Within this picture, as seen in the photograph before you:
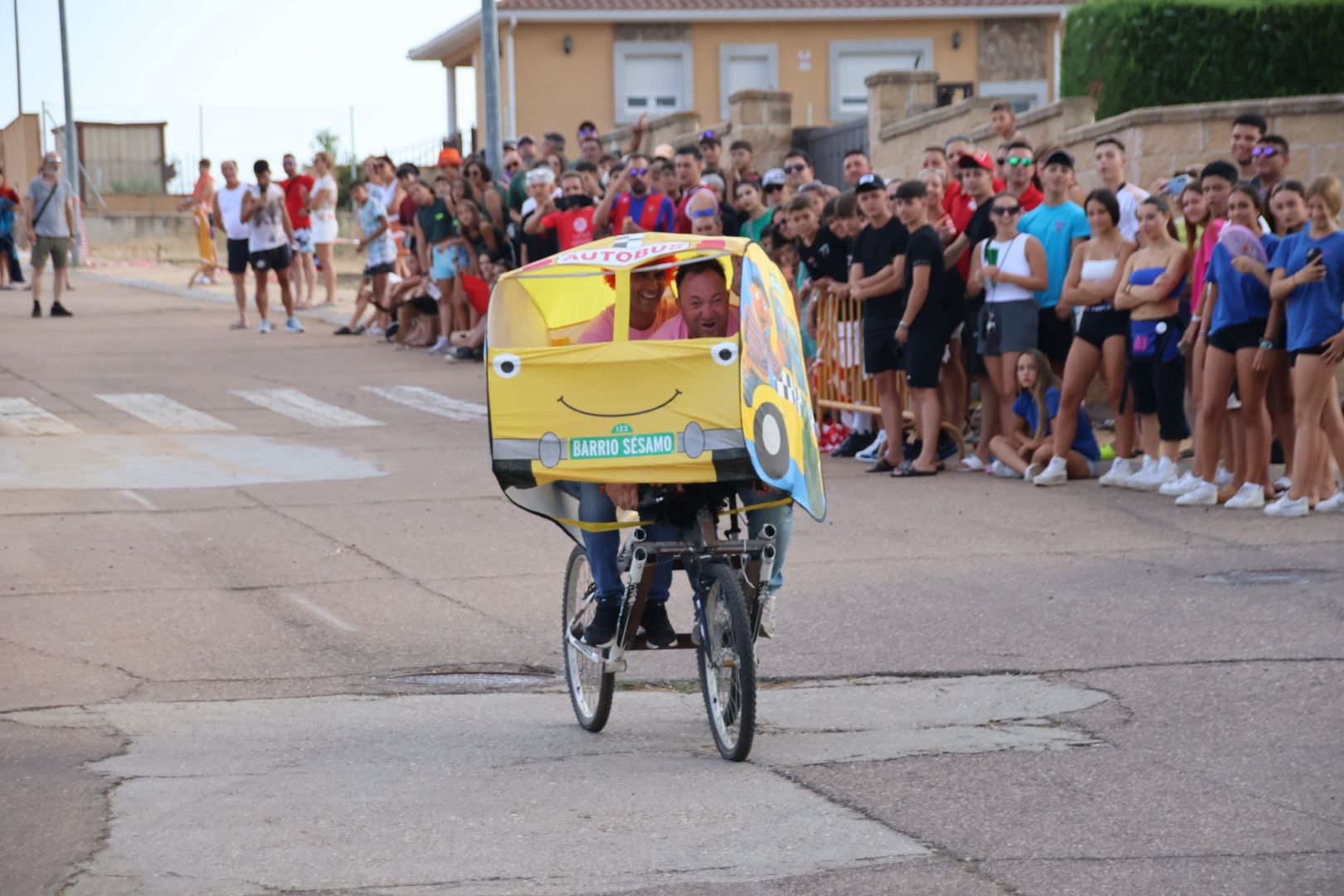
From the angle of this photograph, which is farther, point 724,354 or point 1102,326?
point 1102,326

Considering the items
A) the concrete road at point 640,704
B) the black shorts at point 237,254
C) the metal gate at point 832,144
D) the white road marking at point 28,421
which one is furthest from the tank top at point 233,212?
the concrete road at point 640,704

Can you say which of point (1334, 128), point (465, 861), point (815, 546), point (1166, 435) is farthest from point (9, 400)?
point (465, 861)

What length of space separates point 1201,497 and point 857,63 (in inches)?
1278

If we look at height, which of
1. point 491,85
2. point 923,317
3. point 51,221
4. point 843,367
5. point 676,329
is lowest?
point 843,367

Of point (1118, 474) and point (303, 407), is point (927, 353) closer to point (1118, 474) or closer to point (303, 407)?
point (1118, 474)

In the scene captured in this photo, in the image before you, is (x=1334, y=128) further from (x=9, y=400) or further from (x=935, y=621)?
(x=9, y=400)

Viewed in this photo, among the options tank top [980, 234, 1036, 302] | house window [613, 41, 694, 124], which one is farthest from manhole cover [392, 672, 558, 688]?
house window [613, 41, 694, 124]

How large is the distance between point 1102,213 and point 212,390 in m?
9.73

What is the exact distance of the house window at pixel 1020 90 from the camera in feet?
137

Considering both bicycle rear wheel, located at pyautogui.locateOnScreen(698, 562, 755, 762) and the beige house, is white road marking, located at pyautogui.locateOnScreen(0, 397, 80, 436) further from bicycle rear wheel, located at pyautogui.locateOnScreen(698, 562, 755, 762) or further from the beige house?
the beige house

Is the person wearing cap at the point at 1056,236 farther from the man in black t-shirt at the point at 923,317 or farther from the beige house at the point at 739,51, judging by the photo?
the beige house at the point at 739,51

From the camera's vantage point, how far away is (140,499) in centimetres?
1241

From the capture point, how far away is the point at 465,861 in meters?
5.14

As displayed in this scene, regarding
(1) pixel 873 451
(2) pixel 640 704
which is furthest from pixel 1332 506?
(2) pixel 640 704
